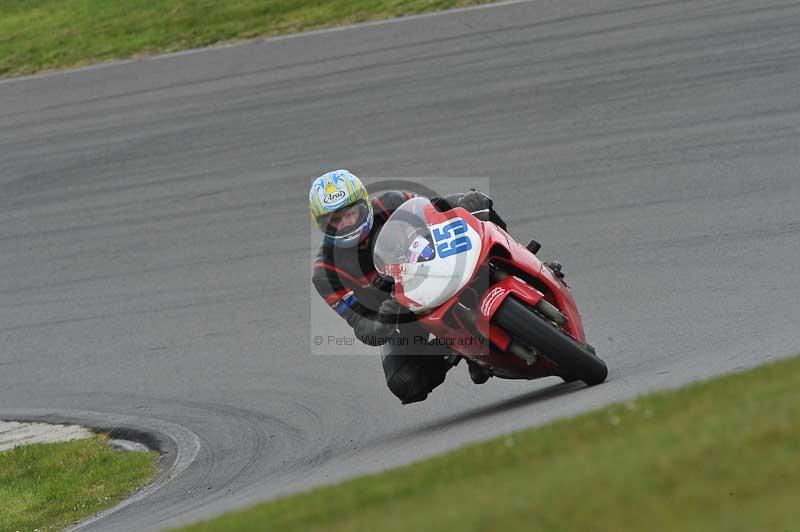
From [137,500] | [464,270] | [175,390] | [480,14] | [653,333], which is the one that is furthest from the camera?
[480,14]

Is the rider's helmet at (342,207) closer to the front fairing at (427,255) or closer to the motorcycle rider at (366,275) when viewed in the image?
the motorcycle rider at (366,275)

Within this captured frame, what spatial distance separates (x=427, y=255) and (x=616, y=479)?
129 inches

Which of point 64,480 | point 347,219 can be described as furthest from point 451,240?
point 64,480

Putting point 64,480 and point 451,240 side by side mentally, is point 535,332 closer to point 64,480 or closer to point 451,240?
point 451,240

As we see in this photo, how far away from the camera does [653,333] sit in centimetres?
947

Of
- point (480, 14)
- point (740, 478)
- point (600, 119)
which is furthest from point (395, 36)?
point (740, 478)

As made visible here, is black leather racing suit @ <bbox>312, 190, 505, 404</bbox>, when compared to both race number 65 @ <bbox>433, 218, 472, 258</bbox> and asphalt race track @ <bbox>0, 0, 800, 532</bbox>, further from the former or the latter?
asphalt race track @ <bbox>0, 0, 800, 532</bbox>

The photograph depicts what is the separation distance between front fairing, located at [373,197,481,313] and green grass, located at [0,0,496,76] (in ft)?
34.9

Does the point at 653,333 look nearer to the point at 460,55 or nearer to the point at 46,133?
the point at 460,55

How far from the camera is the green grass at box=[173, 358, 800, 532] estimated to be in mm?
4172

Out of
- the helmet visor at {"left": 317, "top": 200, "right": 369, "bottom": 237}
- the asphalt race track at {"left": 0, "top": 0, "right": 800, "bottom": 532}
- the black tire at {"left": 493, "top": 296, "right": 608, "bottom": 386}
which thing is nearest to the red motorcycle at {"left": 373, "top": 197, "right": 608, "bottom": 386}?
the black tire at {"left": 493, "top": 296, "right": 608, "bottom": 386}

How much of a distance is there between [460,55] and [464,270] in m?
9.11

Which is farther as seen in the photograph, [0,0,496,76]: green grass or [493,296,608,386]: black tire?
[0,0,496,76]: green grass

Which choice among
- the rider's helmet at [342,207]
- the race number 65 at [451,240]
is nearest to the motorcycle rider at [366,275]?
the rider's helmet at [342,207]
